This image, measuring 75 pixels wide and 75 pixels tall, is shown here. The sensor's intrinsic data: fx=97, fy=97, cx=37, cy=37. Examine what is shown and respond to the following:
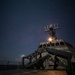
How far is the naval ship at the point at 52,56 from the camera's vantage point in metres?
13.3

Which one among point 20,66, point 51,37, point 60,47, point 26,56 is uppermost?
point 51,37

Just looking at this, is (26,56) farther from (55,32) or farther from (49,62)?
(55,32)

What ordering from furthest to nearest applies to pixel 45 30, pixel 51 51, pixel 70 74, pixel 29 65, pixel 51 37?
pixel 45 30 < pixel 51 37 < pixel 29 65 < pixel 51 51 < pixel 70 74

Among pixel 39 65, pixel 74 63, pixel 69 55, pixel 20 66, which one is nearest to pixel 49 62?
pixel 39 65

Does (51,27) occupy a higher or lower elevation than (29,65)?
higher

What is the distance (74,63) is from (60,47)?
17.6ft

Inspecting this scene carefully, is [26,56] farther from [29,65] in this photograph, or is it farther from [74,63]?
[74,63]

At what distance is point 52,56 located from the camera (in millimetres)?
23922

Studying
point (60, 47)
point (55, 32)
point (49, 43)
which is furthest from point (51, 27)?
point (60, 47)

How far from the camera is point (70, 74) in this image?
37.1 ft

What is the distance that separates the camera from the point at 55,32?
36.4 meters

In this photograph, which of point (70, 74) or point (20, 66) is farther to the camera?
point (20, 66)

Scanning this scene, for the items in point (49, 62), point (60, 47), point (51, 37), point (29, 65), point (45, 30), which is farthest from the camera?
point (45, 30)

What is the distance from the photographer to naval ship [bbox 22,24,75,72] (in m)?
13.3
